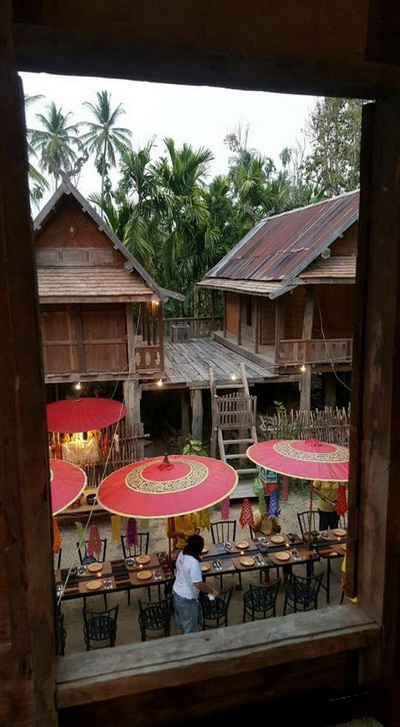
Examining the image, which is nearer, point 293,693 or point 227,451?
point 293,693

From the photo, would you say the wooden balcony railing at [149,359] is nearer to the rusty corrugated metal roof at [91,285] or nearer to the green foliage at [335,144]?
the rusty corrugated metal roof at [91,285]

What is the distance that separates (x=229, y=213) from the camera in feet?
77.7

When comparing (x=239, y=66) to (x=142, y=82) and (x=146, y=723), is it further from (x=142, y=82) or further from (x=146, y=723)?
(x=146, y=723)

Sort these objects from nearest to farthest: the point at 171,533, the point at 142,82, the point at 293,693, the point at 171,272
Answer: the point at 142,82 → the point at 293,693 → the point at 171,533 → the point at 171,272

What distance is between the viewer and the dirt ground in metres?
6.22

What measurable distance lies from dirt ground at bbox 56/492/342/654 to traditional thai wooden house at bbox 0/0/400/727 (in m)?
4.78

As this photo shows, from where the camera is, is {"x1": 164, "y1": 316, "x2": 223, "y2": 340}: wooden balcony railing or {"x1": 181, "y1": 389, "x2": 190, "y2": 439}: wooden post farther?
{"x1": 164, "y1": 316, "x2": 223, "y2": 340}: wooden balcony railing

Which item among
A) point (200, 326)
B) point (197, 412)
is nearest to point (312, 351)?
point (197, 412)

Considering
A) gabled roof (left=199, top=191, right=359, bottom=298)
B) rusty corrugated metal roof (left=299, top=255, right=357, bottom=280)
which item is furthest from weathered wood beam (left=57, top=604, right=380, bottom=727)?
rusty corrugated metal roof (left=299, top=255, right=357, bottom=280)

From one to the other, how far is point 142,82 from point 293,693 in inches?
104

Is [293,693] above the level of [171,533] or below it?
above

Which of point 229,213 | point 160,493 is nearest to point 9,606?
point 160,493

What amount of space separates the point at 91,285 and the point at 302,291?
7.46 metres

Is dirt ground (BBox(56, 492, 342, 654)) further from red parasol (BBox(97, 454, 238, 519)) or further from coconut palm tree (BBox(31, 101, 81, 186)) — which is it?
coconut palm tree (BBox(31, 101, 81, 186))
